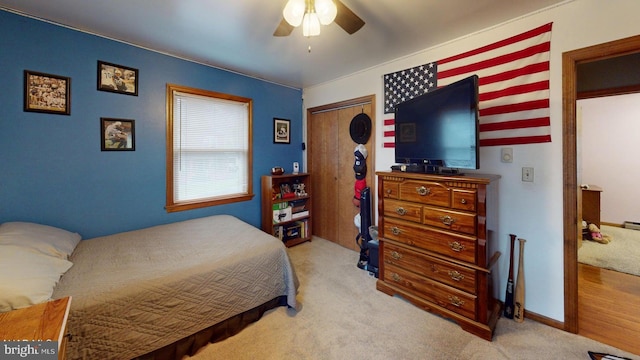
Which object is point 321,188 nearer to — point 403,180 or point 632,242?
point 403,180

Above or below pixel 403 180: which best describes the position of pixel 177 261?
below

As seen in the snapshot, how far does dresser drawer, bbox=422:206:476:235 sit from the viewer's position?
182 cm

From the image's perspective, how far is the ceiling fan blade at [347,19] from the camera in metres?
1.46

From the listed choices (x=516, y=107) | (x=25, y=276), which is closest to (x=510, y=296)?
(x=516, y=107)

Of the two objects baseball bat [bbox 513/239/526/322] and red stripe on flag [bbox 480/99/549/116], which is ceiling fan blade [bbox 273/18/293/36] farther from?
baseball bat [bbox 513/239/526/322]

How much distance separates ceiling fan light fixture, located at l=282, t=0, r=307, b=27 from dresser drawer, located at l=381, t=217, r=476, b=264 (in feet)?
5.98

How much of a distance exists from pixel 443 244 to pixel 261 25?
2.44 m

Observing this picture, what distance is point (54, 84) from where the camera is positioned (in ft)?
6.91

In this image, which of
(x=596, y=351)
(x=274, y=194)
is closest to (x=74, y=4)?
(x=274, y=194)

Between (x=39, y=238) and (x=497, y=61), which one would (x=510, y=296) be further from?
(x=39, y=238)

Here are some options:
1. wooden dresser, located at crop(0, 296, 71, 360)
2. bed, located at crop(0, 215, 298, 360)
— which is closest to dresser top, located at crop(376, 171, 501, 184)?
bed, located at crop(0, 215, 298, 360)

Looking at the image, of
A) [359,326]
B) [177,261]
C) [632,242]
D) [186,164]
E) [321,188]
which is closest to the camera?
[177,261]

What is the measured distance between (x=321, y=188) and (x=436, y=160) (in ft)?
7.19

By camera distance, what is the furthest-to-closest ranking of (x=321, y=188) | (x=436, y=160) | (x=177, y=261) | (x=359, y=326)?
1. (x=321, y=188)
2. (x=436, y=160)
3. (x=359, y=326)
4. (x=177, y=261)
